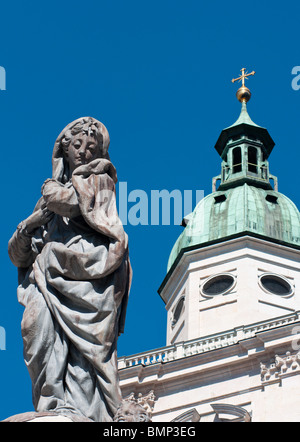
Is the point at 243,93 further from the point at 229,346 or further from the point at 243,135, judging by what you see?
the point at 229,346

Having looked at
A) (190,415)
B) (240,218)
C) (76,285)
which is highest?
(240,218)

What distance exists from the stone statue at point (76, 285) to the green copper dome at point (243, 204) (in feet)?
175

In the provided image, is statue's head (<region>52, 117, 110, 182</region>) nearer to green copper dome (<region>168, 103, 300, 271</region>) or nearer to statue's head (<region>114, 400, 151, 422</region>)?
statue's head (<region>114, 400, 151, 422</region>)

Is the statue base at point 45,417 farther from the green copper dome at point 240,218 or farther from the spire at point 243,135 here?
the spire at point 243,135

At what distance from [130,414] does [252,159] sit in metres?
65.4

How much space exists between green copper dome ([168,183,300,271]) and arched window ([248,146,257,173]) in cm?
337

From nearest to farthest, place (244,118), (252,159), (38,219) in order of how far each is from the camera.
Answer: (38,219), (252,159), (244,118)

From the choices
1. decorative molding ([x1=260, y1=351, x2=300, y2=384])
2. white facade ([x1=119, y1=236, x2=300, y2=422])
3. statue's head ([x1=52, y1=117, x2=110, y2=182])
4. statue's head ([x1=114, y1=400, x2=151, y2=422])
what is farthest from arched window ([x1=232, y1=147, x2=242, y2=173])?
statue's head ([x1=114, y1=400, x2=151, y2=422])

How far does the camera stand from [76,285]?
32.7 feet

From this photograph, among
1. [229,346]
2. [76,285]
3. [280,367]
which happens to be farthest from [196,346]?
[76,285]

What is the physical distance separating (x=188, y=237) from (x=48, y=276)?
55368 millimetres

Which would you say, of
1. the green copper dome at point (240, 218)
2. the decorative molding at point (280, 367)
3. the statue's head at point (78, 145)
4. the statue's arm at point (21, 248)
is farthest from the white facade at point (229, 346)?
the statue's arm at point (21, 248)

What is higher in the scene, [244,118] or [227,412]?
[244,118]

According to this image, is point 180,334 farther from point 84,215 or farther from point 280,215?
point 84,215
